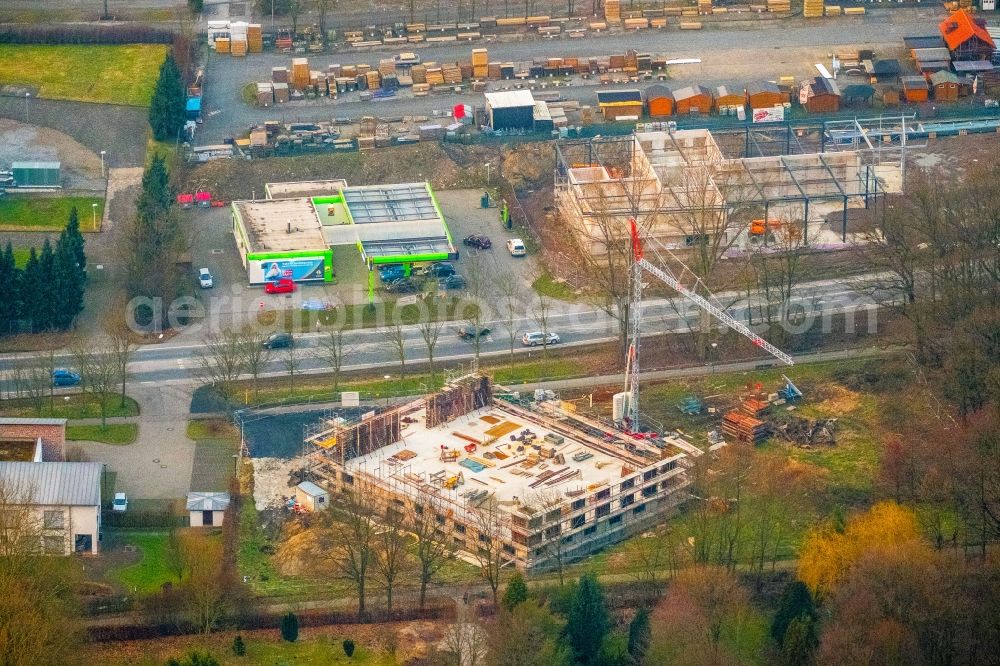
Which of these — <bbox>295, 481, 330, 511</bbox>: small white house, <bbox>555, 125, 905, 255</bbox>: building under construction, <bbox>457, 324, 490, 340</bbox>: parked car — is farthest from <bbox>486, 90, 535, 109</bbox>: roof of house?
<bbox>295, 481, 330, 511</bbox>: small white house

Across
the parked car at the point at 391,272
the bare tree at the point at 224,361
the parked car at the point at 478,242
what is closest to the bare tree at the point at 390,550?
the bare tree at the point at 224,361

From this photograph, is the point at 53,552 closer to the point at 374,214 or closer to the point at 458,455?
the point at 458,455

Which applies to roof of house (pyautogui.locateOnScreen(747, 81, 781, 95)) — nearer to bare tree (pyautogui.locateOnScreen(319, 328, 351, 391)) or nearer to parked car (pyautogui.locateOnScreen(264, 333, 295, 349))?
bare tree (pyautogui.locateOnScreen(319, 328, 351, 391))

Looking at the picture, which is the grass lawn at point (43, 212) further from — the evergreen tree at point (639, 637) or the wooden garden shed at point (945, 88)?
the wooden garden shed at point (945, 88)

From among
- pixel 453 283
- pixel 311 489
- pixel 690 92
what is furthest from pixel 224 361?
pixel 690 92

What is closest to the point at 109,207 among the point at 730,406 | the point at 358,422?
the point at 358,422

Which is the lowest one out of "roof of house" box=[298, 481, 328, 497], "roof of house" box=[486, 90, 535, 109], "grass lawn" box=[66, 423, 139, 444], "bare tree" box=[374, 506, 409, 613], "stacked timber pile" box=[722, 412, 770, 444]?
"bare tree" box=[374, 506, 409, 613]
